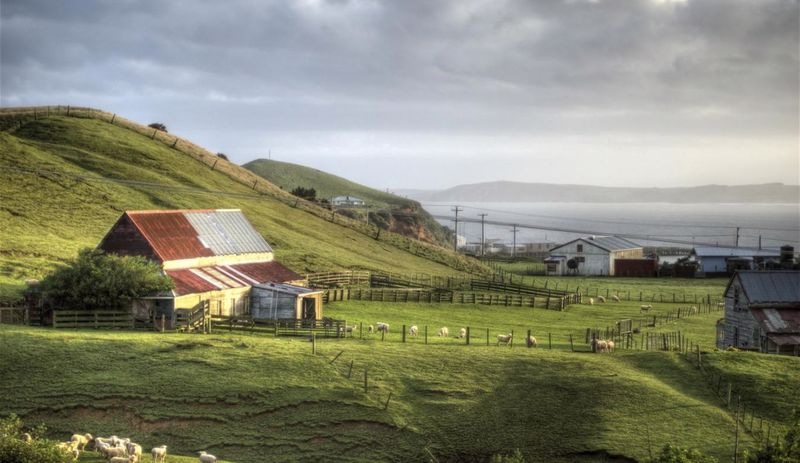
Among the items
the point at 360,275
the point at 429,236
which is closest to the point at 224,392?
the point at 360,275

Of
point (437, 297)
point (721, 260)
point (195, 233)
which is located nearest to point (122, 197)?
point (195, 233)

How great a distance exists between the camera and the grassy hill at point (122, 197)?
74812mm

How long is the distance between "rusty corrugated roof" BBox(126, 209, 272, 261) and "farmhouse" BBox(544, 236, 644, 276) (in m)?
55.2

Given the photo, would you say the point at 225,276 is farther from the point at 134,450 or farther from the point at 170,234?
the point at 134,450

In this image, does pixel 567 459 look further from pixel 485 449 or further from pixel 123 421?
pixel 123 421

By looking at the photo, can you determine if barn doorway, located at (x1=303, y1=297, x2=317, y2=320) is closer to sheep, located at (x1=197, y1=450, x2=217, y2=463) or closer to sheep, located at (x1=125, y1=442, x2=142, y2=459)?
sheep, located at (x1=197, y1=450, x2=217, y2=463)

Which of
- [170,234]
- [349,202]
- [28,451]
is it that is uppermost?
[349,202]

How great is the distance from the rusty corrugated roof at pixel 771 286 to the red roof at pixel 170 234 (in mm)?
35343

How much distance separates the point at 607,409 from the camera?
35.5 meters

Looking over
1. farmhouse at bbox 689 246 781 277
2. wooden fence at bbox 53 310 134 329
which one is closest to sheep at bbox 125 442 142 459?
wooden fence at bbox 53 310 134 329

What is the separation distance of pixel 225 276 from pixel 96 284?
1213 centimetres

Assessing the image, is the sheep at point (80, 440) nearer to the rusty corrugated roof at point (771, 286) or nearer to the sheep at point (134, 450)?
the sheep at point (134, 450)

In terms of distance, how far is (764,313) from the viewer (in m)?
50.6

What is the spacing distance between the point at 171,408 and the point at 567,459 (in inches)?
629
